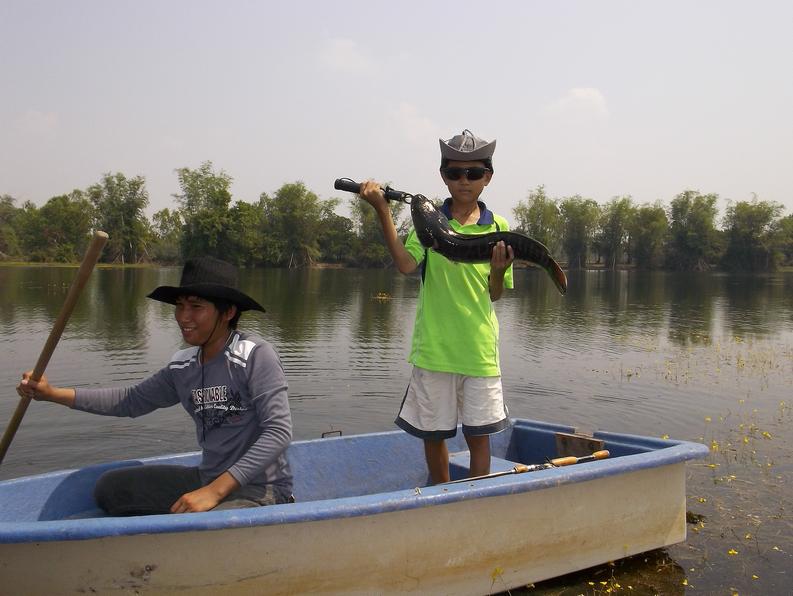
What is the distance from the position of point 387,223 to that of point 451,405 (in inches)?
49.6

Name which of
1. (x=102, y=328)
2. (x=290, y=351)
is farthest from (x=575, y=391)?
(x=102, y=328)

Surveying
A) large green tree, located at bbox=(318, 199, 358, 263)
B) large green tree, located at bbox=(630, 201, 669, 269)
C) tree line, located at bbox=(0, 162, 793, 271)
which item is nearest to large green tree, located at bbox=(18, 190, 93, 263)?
tree line, located at bbox=(0, 162, 793, 271)

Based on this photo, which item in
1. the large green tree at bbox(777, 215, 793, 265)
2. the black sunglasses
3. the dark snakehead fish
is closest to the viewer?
the dark snakehead fish

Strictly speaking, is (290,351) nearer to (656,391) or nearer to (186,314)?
(656,391)

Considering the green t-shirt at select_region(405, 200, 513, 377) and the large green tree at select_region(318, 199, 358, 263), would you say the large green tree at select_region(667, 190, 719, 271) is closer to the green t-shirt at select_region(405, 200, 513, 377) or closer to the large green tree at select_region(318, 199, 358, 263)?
the large green tree at select_region(318, 199, 358, 263)

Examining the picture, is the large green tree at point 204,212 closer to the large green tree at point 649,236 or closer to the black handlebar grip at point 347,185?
the large green tree at point 649,236

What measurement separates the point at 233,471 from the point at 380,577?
1080 millimetres

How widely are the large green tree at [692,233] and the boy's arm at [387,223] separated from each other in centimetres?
10094

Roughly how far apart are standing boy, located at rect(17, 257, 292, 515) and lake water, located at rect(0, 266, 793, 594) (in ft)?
7.55

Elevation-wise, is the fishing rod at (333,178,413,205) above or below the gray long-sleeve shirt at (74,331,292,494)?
above

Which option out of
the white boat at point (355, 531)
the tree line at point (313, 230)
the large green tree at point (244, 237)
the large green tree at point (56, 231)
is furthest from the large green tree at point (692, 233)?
the white boat at point (355, 531)

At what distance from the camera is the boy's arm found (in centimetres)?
417

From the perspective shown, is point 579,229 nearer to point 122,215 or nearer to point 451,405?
point 122,215

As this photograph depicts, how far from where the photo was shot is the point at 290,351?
15531mm
